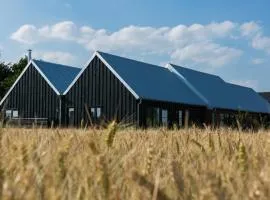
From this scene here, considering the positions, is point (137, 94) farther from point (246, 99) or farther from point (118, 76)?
point (246, 99)

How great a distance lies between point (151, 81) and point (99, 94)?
11.6ft

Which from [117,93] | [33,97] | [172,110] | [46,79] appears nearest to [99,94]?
[117,93]

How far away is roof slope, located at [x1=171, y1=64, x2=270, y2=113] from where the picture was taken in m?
41.5

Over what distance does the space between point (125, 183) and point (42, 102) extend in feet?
124

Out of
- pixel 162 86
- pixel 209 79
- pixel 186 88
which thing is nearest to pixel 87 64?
pixel 162 86

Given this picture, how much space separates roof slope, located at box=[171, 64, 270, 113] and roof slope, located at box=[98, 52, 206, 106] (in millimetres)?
1841

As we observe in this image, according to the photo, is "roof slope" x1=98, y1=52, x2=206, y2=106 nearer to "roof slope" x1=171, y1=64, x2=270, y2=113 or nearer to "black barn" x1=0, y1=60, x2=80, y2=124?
"roof slope" x1=171, y1=64, x2=270, y2=113

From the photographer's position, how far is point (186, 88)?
3991 centimetres

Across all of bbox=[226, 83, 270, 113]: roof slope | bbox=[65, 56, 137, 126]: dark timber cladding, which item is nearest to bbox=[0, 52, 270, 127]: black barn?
bbox=[65, 56, 137, 126]: dark timber cladding

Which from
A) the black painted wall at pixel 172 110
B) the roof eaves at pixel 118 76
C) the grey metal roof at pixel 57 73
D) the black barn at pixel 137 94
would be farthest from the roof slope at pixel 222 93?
the roof eaves at pixel 118 76

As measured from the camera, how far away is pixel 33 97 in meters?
39.7

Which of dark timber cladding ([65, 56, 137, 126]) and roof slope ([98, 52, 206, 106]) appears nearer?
dark timber cladding ([65, 56, 137, 126])

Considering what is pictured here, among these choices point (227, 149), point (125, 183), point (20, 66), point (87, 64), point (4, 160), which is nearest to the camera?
point (125, 183)

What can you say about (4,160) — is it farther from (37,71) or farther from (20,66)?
(20,66)
